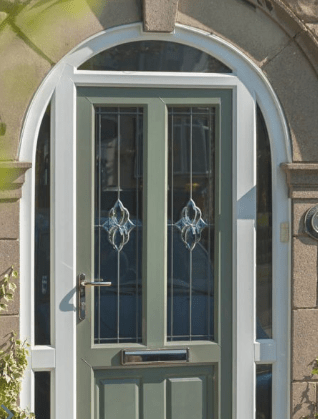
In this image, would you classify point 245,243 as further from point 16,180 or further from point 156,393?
point 16,180

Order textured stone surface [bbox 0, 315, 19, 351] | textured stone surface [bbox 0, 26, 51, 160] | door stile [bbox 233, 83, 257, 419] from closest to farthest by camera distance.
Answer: textured stone surface [bbox 0, 26, 51, 160], textured stone surface [bbox 0, 315, 19, 351], door stile [bbox 233, 83, 257, 419]

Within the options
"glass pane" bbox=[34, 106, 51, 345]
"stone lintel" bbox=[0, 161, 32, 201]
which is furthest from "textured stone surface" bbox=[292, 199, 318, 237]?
"stone lintel" bbox=[0, 161, 32, 201]

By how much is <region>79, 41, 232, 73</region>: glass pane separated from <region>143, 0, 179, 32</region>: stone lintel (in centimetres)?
10

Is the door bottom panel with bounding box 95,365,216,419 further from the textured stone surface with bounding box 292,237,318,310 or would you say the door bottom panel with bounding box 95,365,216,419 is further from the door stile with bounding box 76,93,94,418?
the textured stone surface with bounding box 292,237,318,310

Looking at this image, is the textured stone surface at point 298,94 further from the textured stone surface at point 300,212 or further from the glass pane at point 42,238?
the glass pane at point 42,238

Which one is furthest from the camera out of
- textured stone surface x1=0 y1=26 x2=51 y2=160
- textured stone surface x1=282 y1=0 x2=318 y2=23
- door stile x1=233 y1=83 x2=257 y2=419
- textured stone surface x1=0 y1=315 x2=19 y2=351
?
door stile x1=233 y1=83 x2=257 y2=419

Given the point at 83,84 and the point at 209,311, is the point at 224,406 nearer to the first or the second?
the point at 209,311

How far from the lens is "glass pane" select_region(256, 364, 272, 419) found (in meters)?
4.53

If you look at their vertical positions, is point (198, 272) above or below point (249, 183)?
below

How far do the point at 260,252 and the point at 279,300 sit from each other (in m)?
0.29

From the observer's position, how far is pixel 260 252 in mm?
4492

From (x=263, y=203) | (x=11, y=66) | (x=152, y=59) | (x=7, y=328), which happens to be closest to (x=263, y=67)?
(x=152, y=59)

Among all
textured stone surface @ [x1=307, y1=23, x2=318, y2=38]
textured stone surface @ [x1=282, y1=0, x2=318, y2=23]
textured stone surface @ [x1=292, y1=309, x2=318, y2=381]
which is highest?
textured stone surface @ [x1=282, y1=0, x2=318, y2=23]

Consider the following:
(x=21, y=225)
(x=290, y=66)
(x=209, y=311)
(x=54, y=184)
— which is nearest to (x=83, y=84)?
(x=54, y=184)
